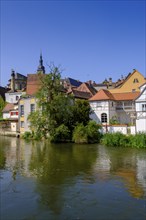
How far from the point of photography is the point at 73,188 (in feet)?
47.2

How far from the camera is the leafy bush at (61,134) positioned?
36.8 meters

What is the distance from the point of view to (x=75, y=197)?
12.9 m

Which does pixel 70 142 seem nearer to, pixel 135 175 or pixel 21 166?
pixel 21 166

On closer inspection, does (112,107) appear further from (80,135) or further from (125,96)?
(80,135)

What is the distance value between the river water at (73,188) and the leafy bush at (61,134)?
43.6ft

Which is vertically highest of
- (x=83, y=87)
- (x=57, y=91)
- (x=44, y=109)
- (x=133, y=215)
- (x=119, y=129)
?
(x=83, y=87)

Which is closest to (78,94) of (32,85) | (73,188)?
(32,85)

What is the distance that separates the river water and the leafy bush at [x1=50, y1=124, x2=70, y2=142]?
43.6 ft

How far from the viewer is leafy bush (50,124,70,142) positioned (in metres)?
36.8

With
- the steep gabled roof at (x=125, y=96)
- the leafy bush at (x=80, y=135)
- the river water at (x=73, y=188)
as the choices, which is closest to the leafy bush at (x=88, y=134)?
Answer: the leafy bush at (x=80, y=135)

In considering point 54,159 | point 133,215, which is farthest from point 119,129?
point 133,215

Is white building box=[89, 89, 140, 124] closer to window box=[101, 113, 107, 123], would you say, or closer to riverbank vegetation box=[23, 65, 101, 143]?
window box=[101, 113, 107, 123]

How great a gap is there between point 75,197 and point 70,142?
24226 millimetres

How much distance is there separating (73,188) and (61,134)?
76.0ft
